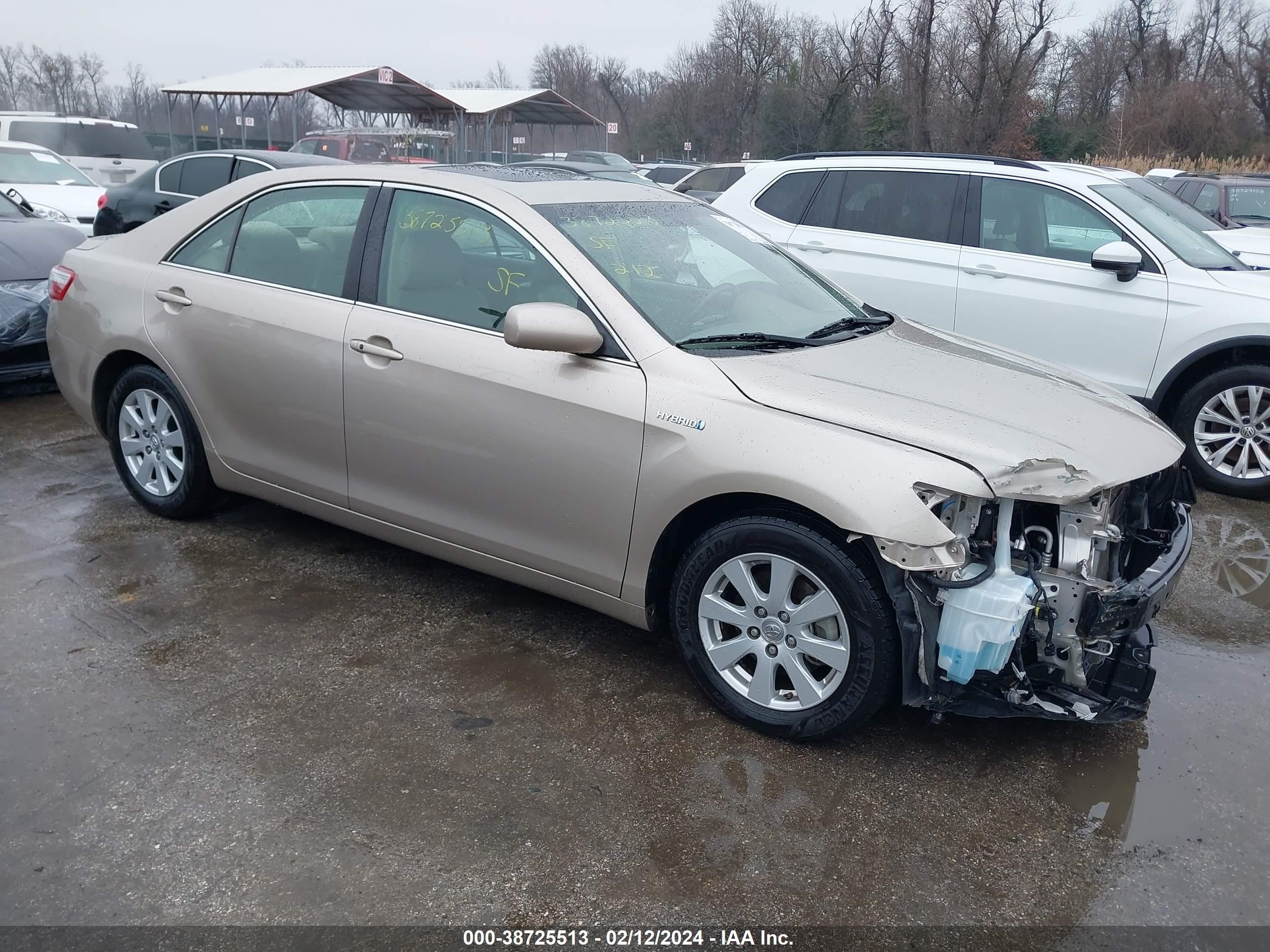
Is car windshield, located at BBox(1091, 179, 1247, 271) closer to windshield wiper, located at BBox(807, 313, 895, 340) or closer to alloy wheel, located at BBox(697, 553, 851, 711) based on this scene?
windshield wiper, located at BBox(807, 313, 895, 340)

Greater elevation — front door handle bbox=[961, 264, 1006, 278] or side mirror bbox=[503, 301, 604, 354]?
front door handle bbox=[961, 264, 1006, 278]

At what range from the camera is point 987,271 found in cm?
661

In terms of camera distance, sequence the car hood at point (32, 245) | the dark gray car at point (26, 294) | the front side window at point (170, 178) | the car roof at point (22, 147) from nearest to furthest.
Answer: the dark gray car at point (26, 294), the car hood at point (32, 245), the front side window at point (170, 178), the car roof at point (22, 147)

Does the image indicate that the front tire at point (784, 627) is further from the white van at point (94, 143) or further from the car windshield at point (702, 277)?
the white van at point (94, 143)

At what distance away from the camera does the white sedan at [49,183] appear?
13.0 meters

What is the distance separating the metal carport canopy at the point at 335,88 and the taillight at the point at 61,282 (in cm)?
2408

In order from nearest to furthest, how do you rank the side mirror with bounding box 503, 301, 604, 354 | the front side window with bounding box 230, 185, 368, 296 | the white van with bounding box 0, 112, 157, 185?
the side mirror with bounding box 503, 301, 604, 354
the front side window with bounding box 230, 185, 368, 296
the white van with bounding box 0, 112, 157, 185

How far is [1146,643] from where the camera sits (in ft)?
10.3

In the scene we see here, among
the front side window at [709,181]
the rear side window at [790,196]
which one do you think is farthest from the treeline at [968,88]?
the rear side window at [790,196]

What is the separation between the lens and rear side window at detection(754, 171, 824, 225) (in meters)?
7.46

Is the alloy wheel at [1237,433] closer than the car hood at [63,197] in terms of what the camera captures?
Yes

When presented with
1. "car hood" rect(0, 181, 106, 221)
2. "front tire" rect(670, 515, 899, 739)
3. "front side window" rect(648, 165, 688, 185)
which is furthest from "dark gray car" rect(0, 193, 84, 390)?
"front side window" rect(648, 165, 688, 185)

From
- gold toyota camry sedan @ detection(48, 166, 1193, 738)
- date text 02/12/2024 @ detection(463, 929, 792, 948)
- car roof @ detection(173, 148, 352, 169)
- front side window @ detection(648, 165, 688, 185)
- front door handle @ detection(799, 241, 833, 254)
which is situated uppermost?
front side window @ detection(648, 165, 688, 185)

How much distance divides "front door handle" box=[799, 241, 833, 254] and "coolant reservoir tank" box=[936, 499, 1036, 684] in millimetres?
4572
